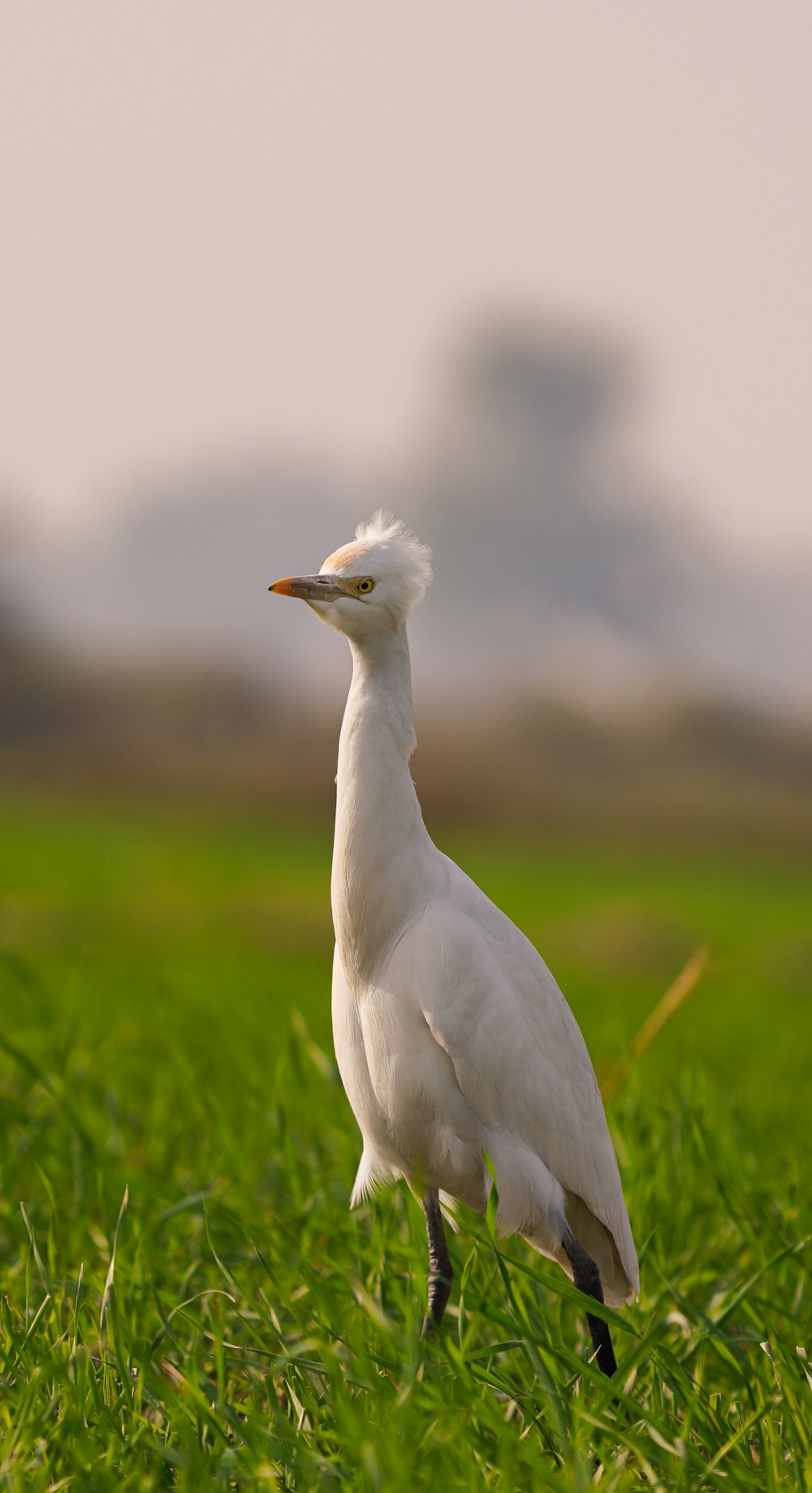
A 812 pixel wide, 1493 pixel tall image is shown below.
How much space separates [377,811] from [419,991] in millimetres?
413

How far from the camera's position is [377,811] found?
2.66 meters

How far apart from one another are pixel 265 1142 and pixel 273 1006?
2789 mm

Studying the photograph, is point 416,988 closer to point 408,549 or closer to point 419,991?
point 419,991

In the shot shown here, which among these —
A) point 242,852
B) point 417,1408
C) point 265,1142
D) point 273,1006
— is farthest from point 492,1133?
point 242,852

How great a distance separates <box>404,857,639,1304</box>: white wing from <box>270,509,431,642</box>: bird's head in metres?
0.66

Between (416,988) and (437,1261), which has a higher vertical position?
(416,988)

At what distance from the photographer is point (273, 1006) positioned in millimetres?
7461

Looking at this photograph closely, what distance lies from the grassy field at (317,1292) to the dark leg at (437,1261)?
0.07 meters

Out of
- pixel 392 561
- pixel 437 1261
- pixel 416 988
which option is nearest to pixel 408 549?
pixel 392 561

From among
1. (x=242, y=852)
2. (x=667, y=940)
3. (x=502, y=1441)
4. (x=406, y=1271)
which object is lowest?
(x=242, y=852)

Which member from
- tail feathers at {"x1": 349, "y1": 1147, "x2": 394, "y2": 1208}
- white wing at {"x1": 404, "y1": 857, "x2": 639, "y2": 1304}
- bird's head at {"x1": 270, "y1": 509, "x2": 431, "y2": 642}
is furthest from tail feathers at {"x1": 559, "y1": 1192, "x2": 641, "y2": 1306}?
bird's head at {"x1": 270, "y1": 509, "x2": 431, "y2": 642}

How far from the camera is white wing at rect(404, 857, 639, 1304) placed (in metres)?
2.60

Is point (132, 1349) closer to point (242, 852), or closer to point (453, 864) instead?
point (453, 864)

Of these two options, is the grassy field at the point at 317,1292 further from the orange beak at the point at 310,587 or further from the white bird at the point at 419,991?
the orange beak at the point at 310,587
